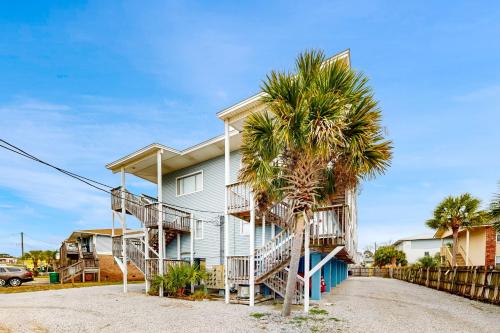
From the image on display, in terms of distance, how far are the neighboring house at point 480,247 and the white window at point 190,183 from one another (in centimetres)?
2040

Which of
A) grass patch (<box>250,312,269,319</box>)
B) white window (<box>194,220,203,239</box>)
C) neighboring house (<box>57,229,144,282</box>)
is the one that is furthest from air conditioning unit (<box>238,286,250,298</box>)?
neighboring house (<box>57,229,144,282</box>)

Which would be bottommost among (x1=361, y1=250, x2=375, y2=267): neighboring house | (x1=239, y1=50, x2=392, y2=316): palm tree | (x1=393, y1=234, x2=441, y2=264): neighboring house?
(x1=361, y1=250, x2=375, y2=267): neighboring house

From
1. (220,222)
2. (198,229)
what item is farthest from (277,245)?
(198,229)

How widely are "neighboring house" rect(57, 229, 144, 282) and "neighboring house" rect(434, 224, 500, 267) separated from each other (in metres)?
28.7

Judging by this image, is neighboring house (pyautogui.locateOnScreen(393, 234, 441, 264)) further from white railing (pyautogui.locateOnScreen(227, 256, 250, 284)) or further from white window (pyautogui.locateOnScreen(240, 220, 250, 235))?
white railing (pyautogui.locateOnScreen(227, 256, 250, 284))

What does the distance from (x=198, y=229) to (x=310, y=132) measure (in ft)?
39.9

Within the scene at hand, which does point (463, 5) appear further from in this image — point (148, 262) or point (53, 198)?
point (53, 198)

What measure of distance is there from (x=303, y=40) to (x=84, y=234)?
28.4m

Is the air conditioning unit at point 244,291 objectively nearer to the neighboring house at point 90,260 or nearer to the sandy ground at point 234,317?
the sandy ground at point 234,317

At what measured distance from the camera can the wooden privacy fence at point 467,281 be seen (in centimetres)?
1382

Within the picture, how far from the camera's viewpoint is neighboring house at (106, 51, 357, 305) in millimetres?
Result: 13242

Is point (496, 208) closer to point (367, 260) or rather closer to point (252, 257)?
point (252, 257)

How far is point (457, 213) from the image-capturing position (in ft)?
82.7

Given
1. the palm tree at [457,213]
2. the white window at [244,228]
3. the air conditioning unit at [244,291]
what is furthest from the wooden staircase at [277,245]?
the palm tree at [457,213]
